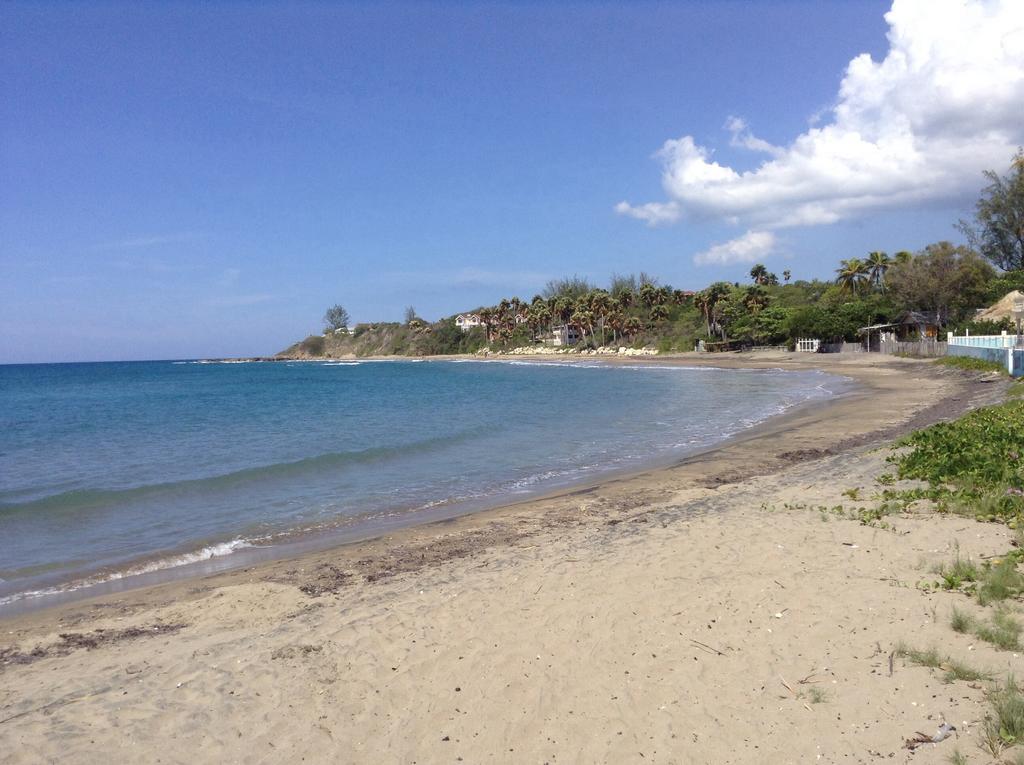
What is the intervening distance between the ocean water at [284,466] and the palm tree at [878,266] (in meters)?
46.3

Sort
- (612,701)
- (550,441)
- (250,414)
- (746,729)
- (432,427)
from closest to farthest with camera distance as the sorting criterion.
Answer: (746,729) < (612,701) < (550,441) < (432,427) < (250,414)

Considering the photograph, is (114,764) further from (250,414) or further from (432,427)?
(250,414)

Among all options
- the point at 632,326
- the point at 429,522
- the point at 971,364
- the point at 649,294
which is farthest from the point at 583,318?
the point at 429,522

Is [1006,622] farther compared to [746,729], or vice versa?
[1006,622]

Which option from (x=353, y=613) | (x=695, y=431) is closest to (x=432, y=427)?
(x=695, y=431)

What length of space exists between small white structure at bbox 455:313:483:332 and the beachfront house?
105915mm

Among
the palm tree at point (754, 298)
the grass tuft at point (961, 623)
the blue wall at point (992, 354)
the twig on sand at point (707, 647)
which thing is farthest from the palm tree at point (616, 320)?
the twig on sand at point (707, 647)

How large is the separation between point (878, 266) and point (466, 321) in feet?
364

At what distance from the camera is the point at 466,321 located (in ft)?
566

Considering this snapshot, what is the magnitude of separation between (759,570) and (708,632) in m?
1.64

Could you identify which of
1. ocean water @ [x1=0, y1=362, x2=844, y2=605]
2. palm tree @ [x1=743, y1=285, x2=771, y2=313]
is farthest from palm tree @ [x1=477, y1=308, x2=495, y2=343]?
ocean water @ [x1=0, y1=362, x2=844, y2=605]

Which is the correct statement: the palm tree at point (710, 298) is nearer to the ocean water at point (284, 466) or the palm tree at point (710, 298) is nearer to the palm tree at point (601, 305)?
the palm tree at point (601, 305)

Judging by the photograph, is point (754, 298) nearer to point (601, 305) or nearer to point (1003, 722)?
point (601, 305)

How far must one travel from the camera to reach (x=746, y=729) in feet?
13.5
